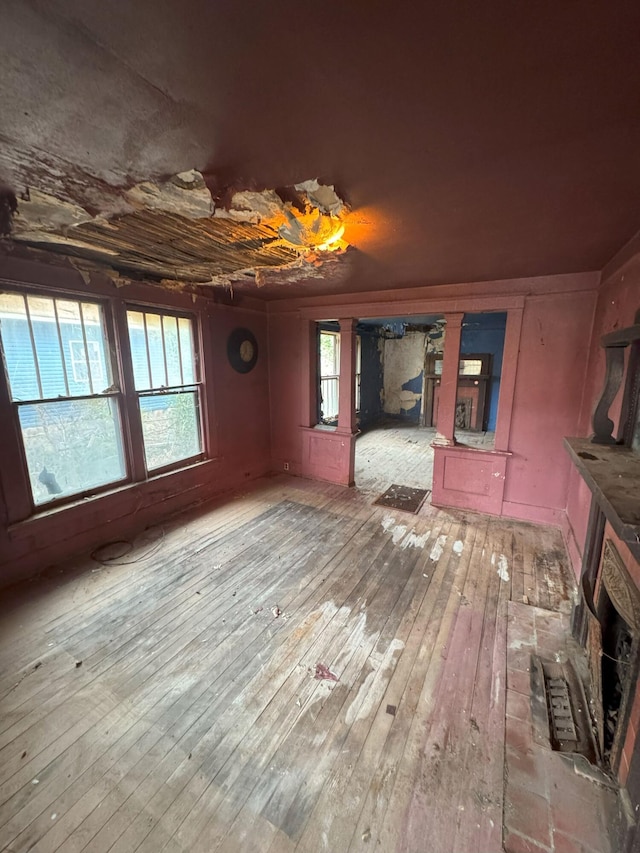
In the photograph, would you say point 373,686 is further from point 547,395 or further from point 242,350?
point 242,350

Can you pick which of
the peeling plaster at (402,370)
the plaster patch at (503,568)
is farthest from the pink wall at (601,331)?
the peeling plaster at (402,370)

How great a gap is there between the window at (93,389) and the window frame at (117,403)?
0.01 meters

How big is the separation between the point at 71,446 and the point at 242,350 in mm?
2165

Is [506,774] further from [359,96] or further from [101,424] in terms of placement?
[101,424]

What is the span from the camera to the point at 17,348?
2.48 metres

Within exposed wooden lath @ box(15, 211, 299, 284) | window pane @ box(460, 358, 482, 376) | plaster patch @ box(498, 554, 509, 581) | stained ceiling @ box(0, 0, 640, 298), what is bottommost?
plaster patch @ box(498, 554, 509, 581)

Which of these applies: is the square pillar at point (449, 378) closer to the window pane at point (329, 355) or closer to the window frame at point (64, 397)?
the window pane at point (329, 355)

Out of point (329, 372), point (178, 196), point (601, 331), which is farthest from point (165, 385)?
point (601, 331)

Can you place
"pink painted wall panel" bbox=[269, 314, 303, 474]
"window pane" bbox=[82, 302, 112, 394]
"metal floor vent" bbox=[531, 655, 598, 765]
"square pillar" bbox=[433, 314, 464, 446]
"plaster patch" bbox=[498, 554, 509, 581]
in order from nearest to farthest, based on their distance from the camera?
1. "metal floor vent" bbox=[531, 655, 598, 765]
2. "plaster patch" bbox=[498, 554, 509, 581]
3. "window pane" bbox=[82, 302, 112, 394]
4. "square pillar" bbox=[433, 314, 464, 446]
5. "pink painted wall panel" bbox=[269, 314, 303, 474]

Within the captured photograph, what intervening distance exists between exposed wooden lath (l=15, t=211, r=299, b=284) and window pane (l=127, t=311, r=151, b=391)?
16.5 inches

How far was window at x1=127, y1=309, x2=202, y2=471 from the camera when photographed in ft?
10.8

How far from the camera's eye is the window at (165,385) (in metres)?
3.30

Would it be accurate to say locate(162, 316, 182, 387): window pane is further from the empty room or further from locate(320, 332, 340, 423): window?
locate(320, 332, 340, 423): window

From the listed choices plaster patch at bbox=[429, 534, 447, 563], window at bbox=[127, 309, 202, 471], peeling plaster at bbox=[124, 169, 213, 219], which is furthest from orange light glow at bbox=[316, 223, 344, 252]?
plaster patch at bbox=[429, 534, 447, 563]
